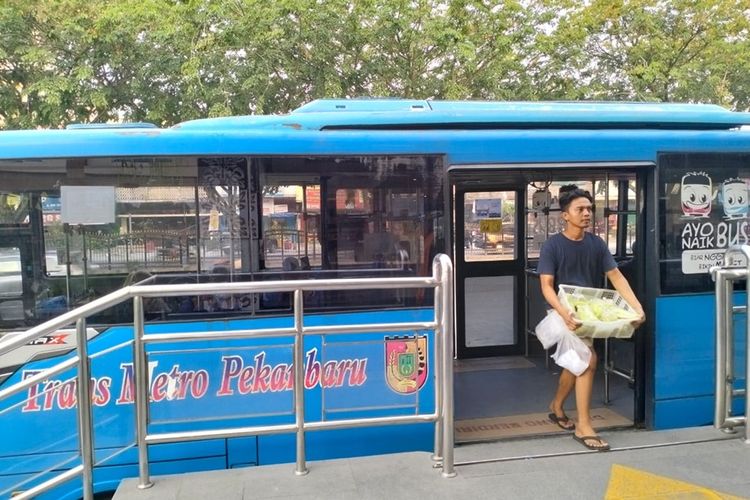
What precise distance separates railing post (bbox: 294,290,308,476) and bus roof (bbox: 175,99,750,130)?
137cm

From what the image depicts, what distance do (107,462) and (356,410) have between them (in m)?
1.44

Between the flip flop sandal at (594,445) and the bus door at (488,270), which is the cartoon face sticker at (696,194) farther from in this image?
the bus door at (488,270)

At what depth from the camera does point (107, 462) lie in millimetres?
3365

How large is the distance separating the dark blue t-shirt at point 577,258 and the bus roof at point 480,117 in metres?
0.84

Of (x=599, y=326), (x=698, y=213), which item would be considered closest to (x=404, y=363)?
(x=599, y=326)

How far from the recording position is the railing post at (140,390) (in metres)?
2.98

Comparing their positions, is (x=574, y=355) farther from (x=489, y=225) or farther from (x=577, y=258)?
(x=489, y=225)

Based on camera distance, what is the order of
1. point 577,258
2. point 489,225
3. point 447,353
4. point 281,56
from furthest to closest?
point 281,56 < point 489,225 < point 577,258 < point 447,353

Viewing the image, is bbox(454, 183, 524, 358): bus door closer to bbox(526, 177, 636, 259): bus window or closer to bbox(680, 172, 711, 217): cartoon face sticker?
→ bbox(526, 177, 636, 259): bus window

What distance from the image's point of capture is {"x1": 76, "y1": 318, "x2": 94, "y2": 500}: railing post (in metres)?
2.94

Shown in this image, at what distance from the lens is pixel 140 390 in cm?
301

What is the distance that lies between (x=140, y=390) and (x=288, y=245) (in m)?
1.24

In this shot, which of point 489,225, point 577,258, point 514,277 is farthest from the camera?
point 514,277

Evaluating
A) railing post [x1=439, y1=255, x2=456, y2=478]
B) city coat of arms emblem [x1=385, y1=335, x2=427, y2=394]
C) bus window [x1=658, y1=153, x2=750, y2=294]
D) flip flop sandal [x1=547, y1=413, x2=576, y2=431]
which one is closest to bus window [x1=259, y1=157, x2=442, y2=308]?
city coat of arms emblem [x1=385, y1=335, x2=427, y2=394]
